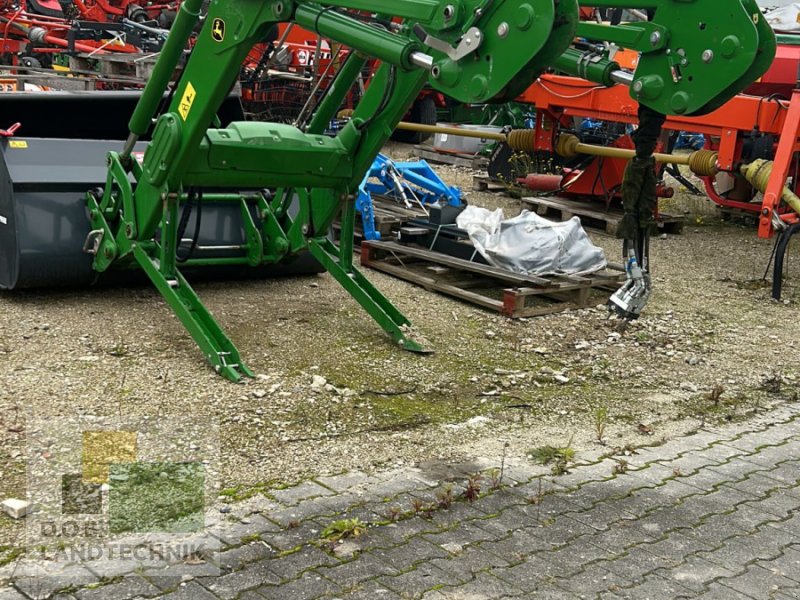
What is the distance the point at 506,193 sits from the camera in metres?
11.3

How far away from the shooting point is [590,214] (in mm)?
9484

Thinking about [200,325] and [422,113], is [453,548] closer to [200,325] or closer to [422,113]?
[200,325]

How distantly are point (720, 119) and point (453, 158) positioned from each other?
5.28m

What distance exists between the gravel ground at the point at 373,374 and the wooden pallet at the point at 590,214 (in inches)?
89.0

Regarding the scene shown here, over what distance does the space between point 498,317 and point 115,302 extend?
7.59 feet

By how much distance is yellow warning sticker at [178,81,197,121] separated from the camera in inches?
197

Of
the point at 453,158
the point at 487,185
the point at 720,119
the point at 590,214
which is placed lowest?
the point at 453,158

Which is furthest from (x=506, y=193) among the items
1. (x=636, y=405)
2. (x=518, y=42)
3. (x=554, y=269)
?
(x=518, y=42)

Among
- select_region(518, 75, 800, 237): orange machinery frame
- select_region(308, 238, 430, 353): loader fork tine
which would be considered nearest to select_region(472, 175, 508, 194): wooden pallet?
select_region(518, 75, 800, 237): orange machinery frame

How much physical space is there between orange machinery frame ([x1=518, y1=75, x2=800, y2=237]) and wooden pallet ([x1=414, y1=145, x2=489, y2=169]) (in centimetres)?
306

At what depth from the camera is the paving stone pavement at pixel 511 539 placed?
3.15m

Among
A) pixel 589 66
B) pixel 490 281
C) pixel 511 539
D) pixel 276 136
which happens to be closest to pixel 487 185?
pixel 490 281

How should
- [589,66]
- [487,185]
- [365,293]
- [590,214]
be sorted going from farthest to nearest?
[487,185] → [590,214] → [365,293] → [589,66]

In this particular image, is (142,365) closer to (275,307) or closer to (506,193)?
(275,307)
